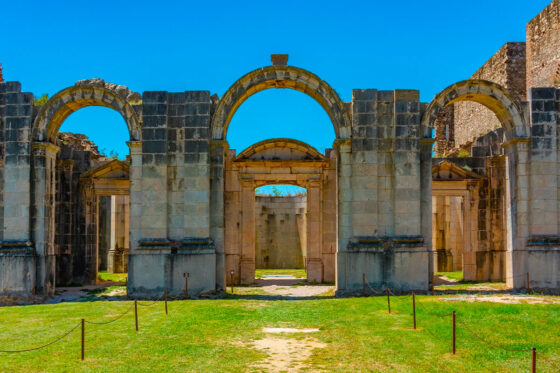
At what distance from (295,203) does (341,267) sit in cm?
1751

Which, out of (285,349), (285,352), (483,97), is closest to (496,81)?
(483,97)

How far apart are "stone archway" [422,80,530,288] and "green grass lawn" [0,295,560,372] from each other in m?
4.10

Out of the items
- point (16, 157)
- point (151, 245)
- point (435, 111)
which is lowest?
point (151, 245)

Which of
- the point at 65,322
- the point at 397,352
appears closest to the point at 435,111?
the point at 397,352

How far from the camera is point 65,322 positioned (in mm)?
12727

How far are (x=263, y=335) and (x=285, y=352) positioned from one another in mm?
1512

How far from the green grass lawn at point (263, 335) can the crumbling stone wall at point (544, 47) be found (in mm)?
15129

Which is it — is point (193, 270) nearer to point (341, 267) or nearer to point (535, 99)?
point (341, 267)

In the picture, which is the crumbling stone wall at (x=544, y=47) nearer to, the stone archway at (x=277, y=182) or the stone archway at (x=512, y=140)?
the stone archway at (x=512, y=140)

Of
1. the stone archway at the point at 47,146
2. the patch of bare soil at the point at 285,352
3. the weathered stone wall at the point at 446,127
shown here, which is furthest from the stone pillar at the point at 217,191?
the weathered stone wall at the point at 446,127

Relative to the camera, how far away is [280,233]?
33969 mm

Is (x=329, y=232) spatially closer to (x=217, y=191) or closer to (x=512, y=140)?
(x=217, y=191)

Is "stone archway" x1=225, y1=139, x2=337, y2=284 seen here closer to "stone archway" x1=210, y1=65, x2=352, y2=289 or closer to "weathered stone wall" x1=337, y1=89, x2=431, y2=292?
"stone archway" x1=210, y1=65, x2=352, y2=289

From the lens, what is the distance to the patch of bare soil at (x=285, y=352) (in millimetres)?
8805
